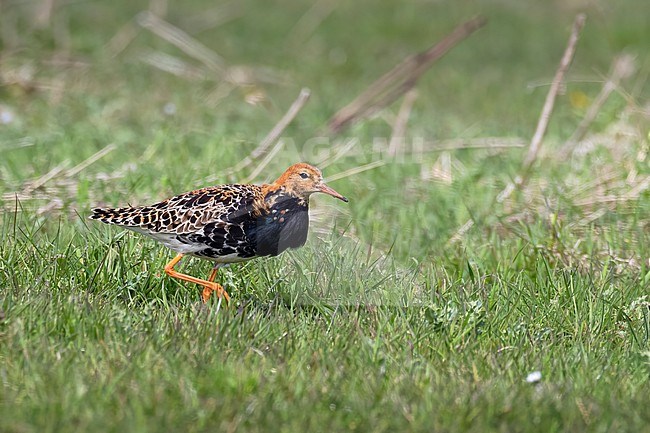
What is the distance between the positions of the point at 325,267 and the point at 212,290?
594 mm

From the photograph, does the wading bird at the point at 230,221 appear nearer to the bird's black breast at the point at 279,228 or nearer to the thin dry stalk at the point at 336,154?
the bird's black breast at the point at 279,228

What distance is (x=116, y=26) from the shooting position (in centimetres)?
1330

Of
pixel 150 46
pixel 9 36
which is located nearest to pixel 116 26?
pixel 150 46

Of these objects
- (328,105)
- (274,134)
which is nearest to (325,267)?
(274,134)

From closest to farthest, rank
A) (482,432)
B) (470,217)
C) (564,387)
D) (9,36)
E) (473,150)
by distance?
1. (482,432)
2. (564,387)
3. (470,217)
4. (473,150)
5. (9,36)

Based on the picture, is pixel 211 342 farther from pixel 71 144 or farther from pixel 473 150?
pixel 473 150

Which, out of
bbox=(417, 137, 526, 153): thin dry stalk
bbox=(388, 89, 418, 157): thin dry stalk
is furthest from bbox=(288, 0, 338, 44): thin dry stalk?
bbox=(417, 137, 526, 153): thin dry stalk

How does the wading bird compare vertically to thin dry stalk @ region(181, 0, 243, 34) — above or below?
below

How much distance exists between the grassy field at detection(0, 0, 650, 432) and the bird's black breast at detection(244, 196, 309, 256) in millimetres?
270

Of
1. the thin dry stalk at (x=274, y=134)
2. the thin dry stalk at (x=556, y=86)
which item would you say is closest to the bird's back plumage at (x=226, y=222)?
the thin dry stalk at (x=274, y=134)

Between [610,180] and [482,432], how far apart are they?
3674mm

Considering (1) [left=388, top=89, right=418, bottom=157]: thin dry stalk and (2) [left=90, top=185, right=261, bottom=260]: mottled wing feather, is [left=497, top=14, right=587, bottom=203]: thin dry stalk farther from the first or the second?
(2) [left=90, top=185, right=261, bottom=260]: mottled wing feather

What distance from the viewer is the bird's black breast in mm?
4762

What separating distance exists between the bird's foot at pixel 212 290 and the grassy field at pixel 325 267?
7cm
